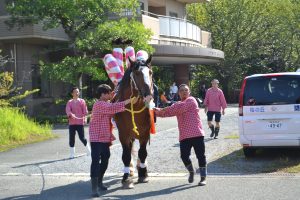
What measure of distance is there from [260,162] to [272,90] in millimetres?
1624

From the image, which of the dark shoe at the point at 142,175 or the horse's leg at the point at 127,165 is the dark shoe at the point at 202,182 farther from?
the horse's leg at the point at 127,165

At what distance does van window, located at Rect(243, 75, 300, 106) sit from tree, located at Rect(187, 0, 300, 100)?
31051 mm

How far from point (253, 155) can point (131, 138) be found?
391 cm

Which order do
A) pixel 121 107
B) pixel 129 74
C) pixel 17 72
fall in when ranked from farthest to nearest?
pixel 17 72 < pixel 129 74 < pixel 121 107

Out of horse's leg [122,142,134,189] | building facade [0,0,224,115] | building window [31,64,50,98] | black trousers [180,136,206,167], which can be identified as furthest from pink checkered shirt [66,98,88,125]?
building window [31,64,50,98]

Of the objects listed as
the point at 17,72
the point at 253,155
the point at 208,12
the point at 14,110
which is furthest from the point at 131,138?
the point at 208,12

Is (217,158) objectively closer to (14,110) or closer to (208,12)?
(14,110)

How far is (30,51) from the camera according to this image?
91.4 feet

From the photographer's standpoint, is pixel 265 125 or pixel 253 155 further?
pixel 253 155

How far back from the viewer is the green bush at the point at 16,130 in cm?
1696

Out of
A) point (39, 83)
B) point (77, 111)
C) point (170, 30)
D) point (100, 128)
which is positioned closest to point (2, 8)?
point (39, 83)

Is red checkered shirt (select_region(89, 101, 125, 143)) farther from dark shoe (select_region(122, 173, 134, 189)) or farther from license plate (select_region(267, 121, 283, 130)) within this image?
license plate (select_region(267, 121, 283, 130))

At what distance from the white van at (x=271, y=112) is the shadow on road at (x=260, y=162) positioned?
1.28ft

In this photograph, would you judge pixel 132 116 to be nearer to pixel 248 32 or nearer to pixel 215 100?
pixel 215 100
